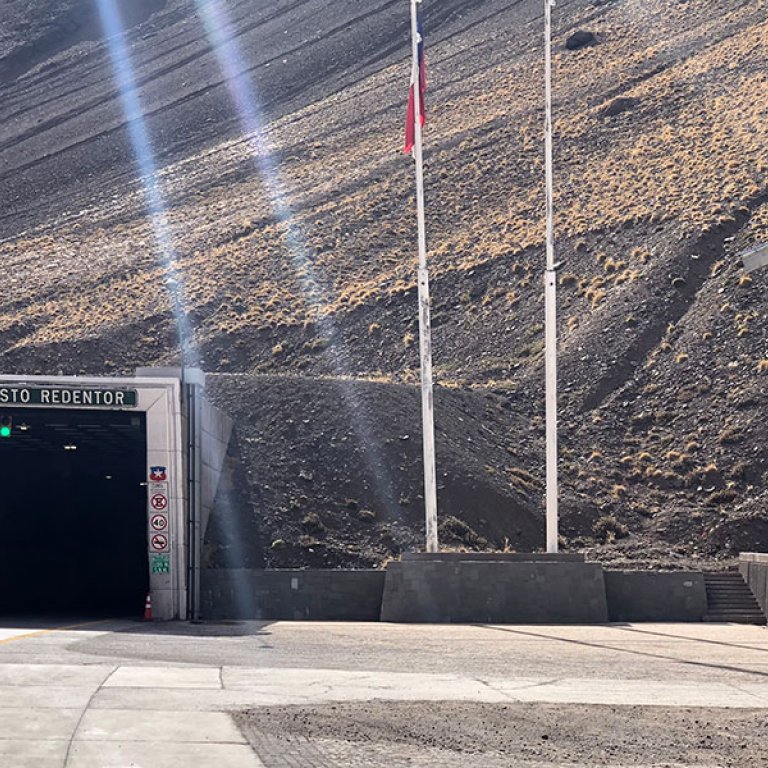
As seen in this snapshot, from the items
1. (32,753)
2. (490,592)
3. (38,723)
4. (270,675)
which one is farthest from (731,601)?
(32,753)

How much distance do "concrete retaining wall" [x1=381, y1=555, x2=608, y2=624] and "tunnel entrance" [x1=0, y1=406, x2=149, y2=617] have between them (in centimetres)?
716

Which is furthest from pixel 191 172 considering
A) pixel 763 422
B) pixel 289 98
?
pixel 763 422

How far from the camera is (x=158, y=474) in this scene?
30906 mm

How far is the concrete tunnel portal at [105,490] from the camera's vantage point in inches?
1206

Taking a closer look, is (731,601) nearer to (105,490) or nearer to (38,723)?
(105,490)

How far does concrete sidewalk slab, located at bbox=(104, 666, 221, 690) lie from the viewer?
1442 centimetres

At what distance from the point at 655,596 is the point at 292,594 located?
876 centimetres

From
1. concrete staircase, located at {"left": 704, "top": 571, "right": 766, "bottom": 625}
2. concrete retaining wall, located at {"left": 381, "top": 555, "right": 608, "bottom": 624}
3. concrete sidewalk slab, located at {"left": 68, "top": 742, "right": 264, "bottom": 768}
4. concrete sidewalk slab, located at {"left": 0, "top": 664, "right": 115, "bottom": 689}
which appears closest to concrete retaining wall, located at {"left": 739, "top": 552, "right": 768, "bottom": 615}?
concrete staircase, located at {"left": 704, "top": 571, "right": 766, "bottom": 625}

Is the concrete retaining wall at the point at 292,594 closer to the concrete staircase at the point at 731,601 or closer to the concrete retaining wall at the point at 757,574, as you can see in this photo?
the concrete staircase at the point at 731,601

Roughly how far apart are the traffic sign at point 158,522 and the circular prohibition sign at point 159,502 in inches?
6.3

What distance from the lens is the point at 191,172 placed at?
110062mm

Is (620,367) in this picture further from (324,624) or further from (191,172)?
(191,172)

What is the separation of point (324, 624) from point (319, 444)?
12902 millimetres

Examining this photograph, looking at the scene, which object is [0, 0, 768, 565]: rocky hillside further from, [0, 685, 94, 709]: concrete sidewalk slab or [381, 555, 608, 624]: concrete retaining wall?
[0, 685, 94, 709]: concrete sidewalk slab
